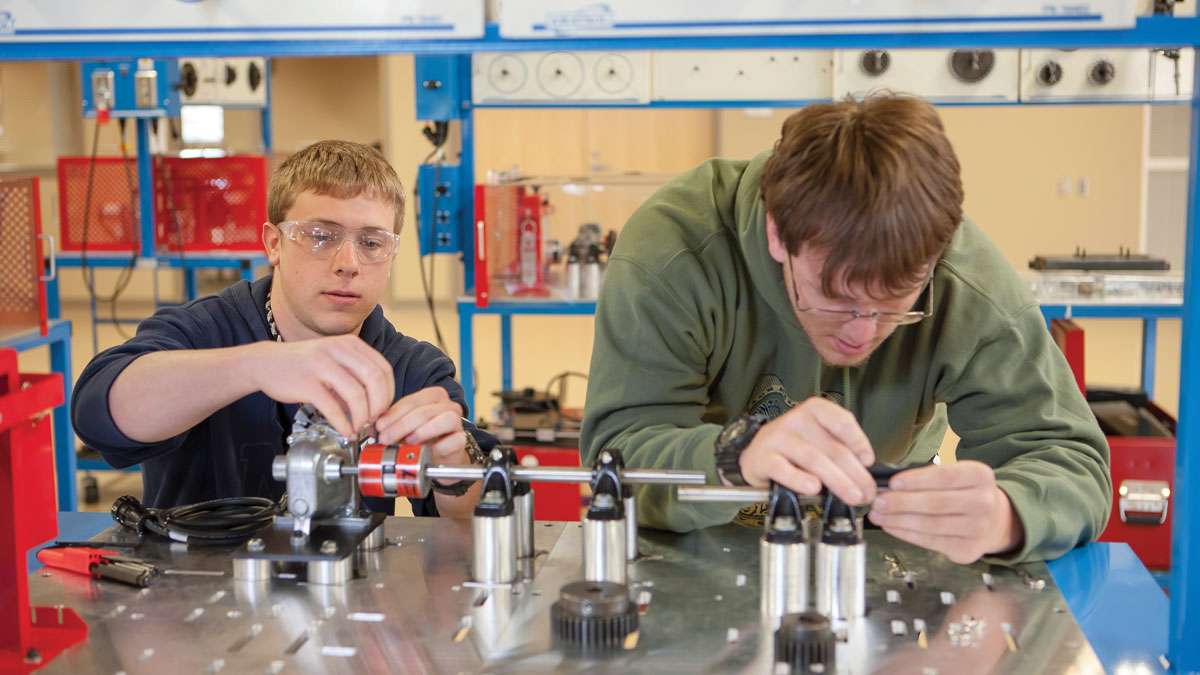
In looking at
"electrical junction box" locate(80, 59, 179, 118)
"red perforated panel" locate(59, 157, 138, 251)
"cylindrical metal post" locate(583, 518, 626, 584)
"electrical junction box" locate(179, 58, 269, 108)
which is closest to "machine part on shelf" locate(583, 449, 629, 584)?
"cylindrical metal post" locate(583, 518, 626, 584)

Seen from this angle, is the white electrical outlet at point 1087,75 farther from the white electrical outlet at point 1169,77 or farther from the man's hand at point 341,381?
the man's hand at point 341,381

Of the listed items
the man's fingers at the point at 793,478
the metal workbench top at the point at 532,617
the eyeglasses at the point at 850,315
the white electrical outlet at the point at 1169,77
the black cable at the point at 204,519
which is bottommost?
the metal workbench top at the point at 532,617

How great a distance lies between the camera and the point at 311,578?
1303 mm

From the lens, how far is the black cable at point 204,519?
56.7 inches

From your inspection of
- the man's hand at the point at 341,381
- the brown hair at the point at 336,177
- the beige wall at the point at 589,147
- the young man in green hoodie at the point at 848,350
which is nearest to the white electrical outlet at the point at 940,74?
the brown hair at the point at 336,177

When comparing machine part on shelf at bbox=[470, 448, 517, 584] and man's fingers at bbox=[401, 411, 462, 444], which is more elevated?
man's fingers at bbox=[401, 411, 462, 444]

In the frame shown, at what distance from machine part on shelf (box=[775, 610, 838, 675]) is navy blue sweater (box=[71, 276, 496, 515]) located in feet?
2.18

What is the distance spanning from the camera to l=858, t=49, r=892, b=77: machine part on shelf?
4207 mm

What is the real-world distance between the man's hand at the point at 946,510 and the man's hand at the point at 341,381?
1.67ft

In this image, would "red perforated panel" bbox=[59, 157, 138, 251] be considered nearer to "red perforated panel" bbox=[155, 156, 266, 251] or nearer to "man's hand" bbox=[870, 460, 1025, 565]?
"red perforated panel" bbox=[155, 156, 266, 251]

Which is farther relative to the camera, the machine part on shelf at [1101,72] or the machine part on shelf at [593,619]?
the machine part on shelf at [1101,72]

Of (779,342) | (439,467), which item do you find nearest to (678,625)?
(439,467)

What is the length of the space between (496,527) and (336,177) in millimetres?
857

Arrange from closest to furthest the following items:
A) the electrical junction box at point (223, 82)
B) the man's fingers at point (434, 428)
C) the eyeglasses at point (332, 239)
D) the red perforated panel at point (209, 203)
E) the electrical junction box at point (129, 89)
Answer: the man's fingers at point (434, 428)
the eyeglasses at point (332, 239)
the electrical junction box at point (129, 89)
the red perforated panel at point (209, 203)
the electrical junction box at point (223, 82)
